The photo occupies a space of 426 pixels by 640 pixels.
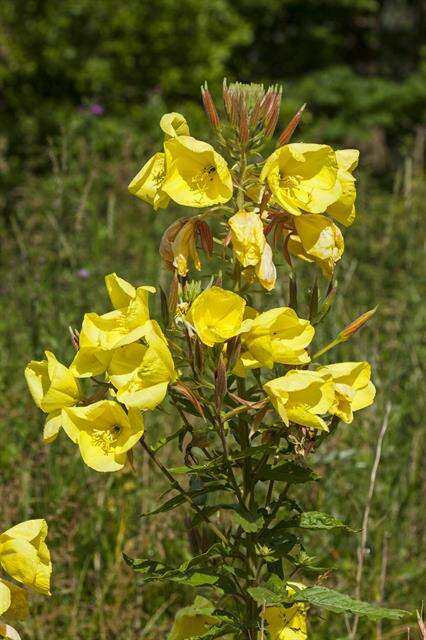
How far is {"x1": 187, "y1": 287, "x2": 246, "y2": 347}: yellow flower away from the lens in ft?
5.12

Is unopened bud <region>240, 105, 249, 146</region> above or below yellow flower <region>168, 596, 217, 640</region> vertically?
above

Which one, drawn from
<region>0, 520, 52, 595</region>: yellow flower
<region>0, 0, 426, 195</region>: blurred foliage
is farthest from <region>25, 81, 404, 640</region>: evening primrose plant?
<region>0, 0, 426, 195</region>: blurred foliage

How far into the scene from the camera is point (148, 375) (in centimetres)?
155

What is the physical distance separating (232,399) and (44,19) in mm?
7118

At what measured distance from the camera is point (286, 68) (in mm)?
11906

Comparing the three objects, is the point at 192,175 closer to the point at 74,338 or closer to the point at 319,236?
the point at 319,236

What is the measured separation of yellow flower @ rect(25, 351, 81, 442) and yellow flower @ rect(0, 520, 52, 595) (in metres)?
0.16

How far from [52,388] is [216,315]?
0.30m

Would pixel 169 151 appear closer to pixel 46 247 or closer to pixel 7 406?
pixel 7 406

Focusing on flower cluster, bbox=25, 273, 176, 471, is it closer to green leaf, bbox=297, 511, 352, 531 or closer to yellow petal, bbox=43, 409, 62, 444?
yellow petal, bbox=43, 409, 62, 444

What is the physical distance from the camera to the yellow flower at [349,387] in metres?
1.67

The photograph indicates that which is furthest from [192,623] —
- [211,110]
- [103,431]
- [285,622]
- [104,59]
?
[104,59]

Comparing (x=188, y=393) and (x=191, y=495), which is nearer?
(x=188, y=393)

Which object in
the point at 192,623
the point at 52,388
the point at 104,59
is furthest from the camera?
the point at 104,59
